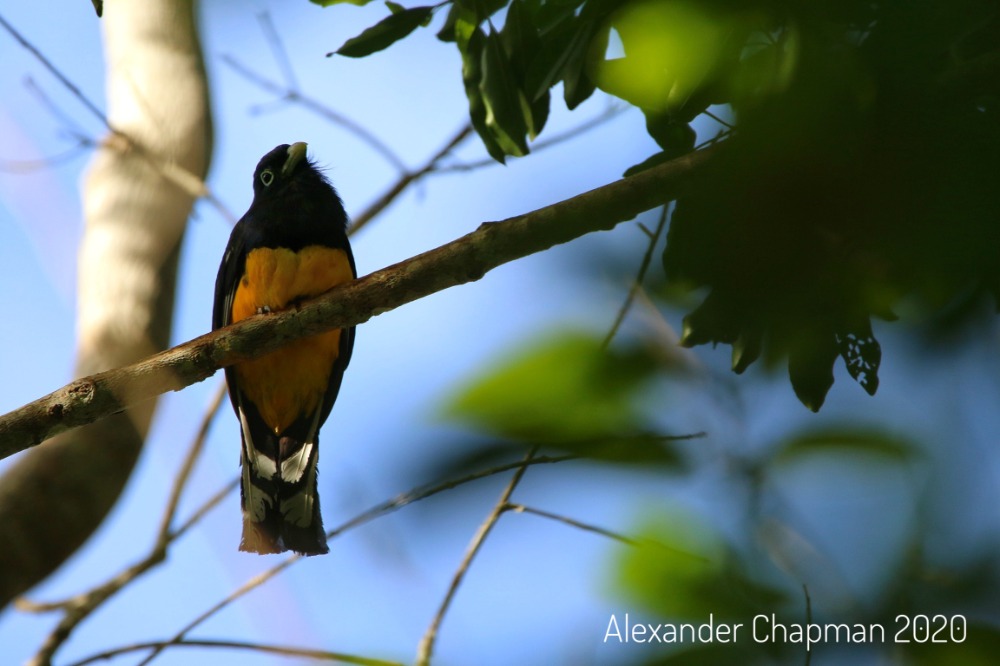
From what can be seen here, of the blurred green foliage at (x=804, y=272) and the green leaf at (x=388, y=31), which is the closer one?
the blurred green foliage at (x=804, y=272)

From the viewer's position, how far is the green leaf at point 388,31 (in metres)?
3.25

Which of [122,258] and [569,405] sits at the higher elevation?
[122,258]

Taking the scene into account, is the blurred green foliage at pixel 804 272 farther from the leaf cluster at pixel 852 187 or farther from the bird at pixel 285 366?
the bird at pixel 285 366

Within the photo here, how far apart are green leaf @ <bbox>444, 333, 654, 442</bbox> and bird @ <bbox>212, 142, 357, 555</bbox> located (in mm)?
3703

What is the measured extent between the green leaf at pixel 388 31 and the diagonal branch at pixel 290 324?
0.72 m

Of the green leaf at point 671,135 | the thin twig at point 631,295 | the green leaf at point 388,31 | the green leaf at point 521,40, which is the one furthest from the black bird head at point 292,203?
the thin twig at point 631,295

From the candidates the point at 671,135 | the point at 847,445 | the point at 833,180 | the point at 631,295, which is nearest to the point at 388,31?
the point at 671,135

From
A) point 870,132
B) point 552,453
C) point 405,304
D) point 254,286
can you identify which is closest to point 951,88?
point 870,132

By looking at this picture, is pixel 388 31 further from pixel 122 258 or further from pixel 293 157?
pixel 122 258

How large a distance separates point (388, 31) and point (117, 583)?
393cm

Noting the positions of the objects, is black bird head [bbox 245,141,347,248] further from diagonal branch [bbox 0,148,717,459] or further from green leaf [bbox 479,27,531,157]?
green leaf [bbox 479,27,531,157]

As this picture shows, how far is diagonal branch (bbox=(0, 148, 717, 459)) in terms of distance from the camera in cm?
309

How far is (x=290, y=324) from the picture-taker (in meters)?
3.67

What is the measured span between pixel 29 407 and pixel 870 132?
3.19 metres
